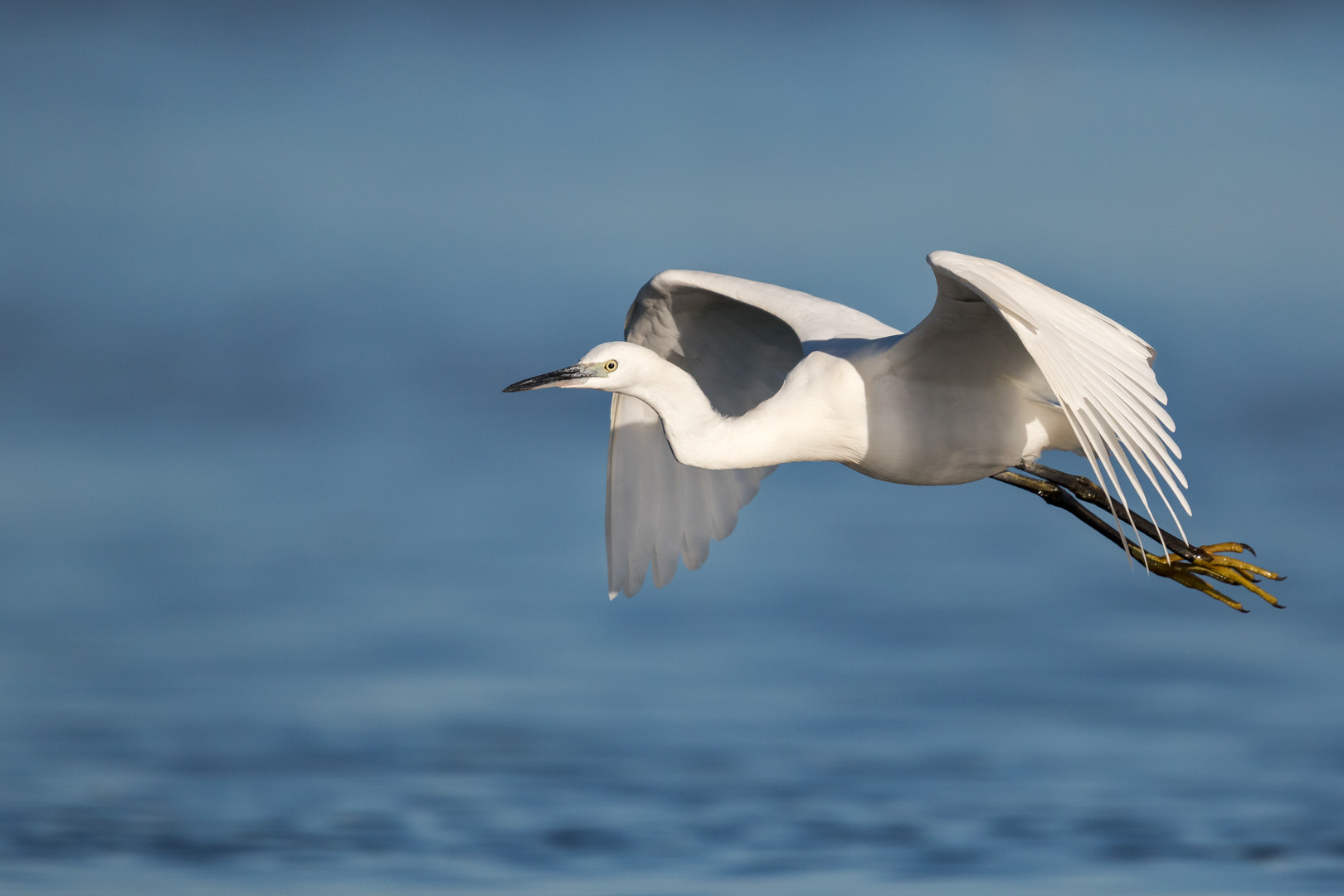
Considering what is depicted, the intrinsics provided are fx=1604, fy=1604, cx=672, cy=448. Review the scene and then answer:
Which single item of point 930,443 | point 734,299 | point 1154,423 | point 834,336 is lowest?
point 1154,423

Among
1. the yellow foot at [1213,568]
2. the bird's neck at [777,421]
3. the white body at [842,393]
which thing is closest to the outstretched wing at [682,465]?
the white body at [842,393]

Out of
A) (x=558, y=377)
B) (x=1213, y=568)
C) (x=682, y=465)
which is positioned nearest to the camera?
(x=558, y=377)

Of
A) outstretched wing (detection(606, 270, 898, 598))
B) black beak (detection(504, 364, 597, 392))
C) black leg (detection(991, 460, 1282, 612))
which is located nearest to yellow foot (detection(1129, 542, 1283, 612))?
black leg (detection(991, 460, 1282, 612))

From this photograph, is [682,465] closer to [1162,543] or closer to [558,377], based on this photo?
[558,377]

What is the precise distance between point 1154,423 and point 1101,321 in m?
0.99

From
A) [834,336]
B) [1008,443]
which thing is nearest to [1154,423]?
[1008,443]

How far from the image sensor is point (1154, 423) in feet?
25.6

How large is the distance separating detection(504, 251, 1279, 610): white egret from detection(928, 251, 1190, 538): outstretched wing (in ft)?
0.04

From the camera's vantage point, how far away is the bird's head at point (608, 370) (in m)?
9.13

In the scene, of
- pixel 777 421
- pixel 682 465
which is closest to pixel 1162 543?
pixel 777 421

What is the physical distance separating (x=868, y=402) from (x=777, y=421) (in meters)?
0.56

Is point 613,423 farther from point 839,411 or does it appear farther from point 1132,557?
point 1132,557

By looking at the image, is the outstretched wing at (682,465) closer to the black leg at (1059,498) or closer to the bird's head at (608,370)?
the black leg at (1059,498)

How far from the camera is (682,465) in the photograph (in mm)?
11336
